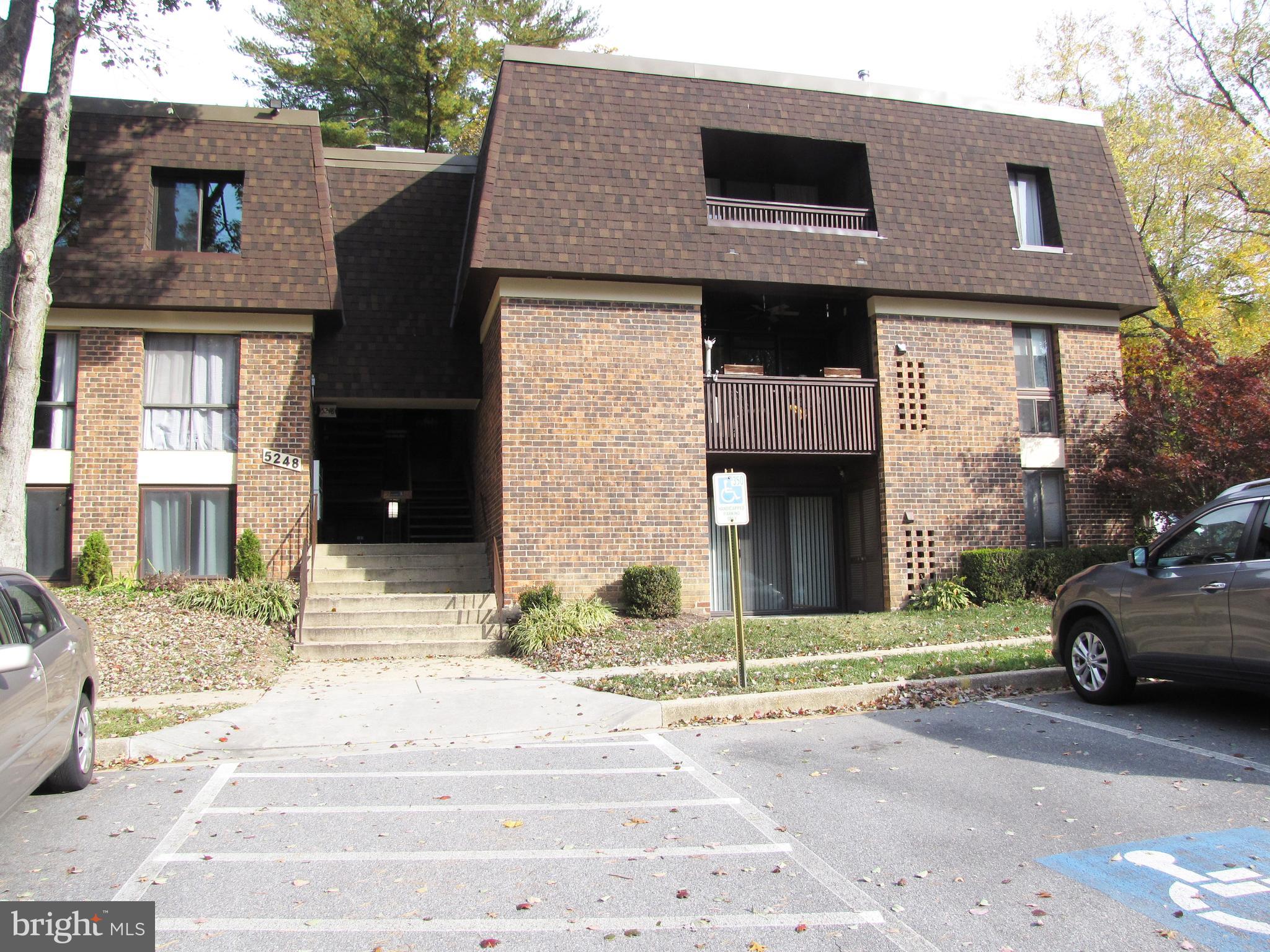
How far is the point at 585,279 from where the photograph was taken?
14430 mm

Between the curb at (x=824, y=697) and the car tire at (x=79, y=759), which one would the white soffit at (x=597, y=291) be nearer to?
the curb at (x=824, y=697)

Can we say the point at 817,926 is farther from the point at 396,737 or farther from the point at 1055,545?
the point at 1055,545

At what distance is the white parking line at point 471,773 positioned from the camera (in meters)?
6.73

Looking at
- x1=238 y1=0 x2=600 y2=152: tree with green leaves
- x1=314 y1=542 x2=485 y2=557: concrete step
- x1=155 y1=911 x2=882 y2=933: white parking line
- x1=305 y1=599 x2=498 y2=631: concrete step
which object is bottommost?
x1=155 y1=911 x2=882 y2=933: white parking line

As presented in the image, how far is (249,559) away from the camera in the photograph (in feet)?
47.6

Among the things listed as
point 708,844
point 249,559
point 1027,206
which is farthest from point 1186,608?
point 249,559

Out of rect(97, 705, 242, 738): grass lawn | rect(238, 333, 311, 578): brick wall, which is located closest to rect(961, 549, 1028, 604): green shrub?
rect(238, 333, 311, 578): brick wall

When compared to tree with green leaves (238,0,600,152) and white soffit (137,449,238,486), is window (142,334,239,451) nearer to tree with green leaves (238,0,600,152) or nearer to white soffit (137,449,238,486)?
white soffit (137,449,238,486)

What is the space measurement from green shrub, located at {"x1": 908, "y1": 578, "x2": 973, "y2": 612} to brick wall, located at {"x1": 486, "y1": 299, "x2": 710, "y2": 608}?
348 cm

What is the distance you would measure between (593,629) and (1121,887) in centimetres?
898

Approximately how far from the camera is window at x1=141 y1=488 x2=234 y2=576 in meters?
14.8

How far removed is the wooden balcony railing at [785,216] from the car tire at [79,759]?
11280 mm

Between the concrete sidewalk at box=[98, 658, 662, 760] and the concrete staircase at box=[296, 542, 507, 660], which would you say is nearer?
the concrete sidewalk at box=[98, 658, 662, 760]

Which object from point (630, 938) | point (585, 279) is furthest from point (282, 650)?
point (630, 938)
